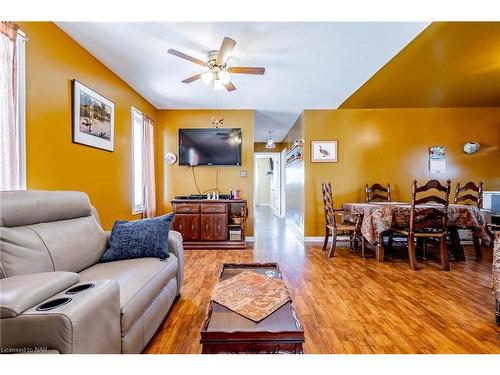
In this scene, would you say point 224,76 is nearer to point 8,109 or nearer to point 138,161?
point 8,109

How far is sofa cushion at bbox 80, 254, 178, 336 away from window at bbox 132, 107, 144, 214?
2189 mm

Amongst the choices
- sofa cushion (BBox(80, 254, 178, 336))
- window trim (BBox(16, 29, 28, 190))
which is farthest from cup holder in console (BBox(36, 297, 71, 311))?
window trim (BBox(16, 29, 28, 190))

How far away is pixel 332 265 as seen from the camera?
129 inches

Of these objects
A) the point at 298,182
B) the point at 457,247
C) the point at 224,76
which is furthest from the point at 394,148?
the point at 224,76

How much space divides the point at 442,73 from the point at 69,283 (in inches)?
171

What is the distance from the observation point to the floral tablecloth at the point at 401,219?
315 cm

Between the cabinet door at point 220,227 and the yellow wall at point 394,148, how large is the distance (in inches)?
63.2

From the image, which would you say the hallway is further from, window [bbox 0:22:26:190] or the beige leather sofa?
window [bbox 0:22:26:190]

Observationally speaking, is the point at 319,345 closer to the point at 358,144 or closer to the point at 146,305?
the point at 146,305

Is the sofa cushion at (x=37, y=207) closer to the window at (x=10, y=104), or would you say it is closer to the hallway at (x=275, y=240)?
the window at (x=10, y=104)

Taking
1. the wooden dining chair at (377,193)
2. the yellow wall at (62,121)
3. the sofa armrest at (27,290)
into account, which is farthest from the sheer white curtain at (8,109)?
the wooden dining chair at (377,193)

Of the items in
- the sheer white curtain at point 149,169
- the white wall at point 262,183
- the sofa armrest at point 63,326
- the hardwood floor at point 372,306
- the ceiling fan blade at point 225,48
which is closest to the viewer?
the sofa armrest at point 63,326

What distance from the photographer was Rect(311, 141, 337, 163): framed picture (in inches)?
185
